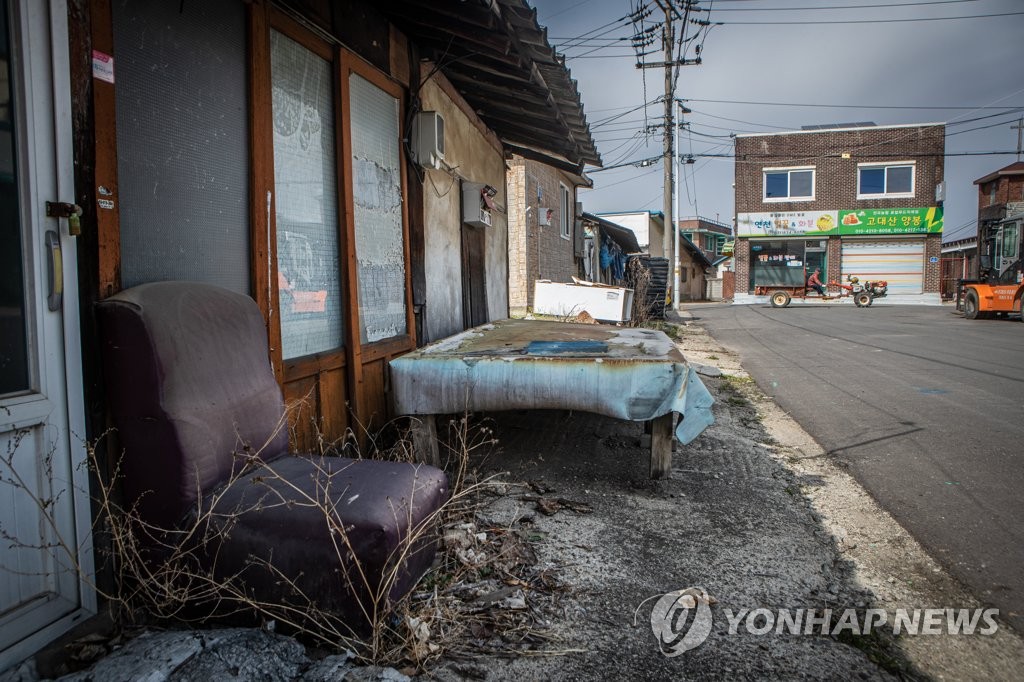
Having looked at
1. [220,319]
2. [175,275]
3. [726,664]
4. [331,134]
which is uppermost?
[331,134]

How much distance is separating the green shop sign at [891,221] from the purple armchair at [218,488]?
32919mm

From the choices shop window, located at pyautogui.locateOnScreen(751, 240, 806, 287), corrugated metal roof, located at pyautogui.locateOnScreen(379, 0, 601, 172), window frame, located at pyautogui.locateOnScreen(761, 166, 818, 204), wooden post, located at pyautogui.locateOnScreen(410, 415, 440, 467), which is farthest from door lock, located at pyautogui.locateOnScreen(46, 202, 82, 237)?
window frame, located at pyautogui.locateOnScreen(761, 166, 818, 204)

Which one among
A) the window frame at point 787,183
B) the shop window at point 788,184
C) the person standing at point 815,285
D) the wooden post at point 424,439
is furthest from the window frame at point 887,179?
the wooden post at point 424,439

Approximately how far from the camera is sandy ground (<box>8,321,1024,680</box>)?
6.89 feet

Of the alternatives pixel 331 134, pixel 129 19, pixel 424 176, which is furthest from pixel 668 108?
pixel 129 19

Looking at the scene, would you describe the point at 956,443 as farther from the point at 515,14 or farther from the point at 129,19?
the point at 129,19

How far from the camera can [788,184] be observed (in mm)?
30828

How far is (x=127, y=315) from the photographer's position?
2.14 metres

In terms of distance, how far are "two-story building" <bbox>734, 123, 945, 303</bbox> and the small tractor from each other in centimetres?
1088

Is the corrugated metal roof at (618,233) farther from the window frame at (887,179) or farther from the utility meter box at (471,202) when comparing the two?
the utility meter box at (471,202)

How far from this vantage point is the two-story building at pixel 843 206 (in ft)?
96.4

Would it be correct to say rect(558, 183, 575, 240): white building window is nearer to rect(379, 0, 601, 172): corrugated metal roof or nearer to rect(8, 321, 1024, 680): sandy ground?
rect(379, 0, 601, 172): corrugated metal roof

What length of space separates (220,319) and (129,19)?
3.99 ft

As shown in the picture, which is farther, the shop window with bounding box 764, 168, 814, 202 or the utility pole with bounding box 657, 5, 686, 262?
the shop window with bounding box 764, 168, 814, 202
